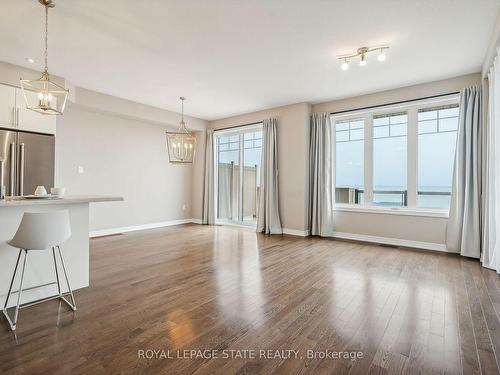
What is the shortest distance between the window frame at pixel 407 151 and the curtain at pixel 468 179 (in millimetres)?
284

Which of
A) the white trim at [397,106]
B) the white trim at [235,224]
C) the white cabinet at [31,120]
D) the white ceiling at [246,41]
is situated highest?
the white ceiling at [246,41]

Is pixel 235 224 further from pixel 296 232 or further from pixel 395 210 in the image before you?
pixel 395 210

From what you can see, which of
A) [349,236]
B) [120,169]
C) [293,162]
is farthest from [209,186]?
[349,236]

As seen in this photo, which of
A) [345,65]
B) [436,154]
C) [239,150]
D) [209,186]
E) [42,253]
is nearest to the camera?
[42,253]

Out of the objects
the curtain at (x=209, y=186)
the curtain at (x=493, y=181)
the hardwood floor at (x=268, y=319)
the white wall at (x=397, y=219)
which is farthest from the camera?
the curtain at (x=209, y=186)

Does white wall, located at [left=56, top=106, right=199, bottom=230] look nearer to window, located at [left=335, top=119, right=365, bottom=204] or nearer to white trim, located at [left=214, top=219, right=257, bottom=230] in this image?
white trim, located at [left=214, top=219, right=257, bottom=230]

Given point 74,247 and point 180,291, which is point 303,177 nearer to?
point 180,291

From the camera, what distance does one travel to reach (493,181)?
11.5 feet

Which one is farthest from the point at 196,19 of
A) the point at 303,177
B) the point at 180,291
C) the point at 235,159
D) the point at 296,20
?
the point at 235,159

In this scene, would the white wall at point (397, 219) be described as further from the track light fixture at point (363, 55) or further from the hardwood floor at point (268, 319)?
the track light fixture at point (363, 55)

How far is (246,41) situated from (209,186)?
4532mm

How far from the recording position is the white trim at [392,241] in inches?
180

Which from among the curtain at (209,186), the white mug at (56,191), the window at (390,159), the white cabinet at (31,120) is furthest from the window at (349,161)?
the white cabinet at (31,120)

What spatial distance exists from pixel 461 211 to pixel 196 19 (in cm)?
471
